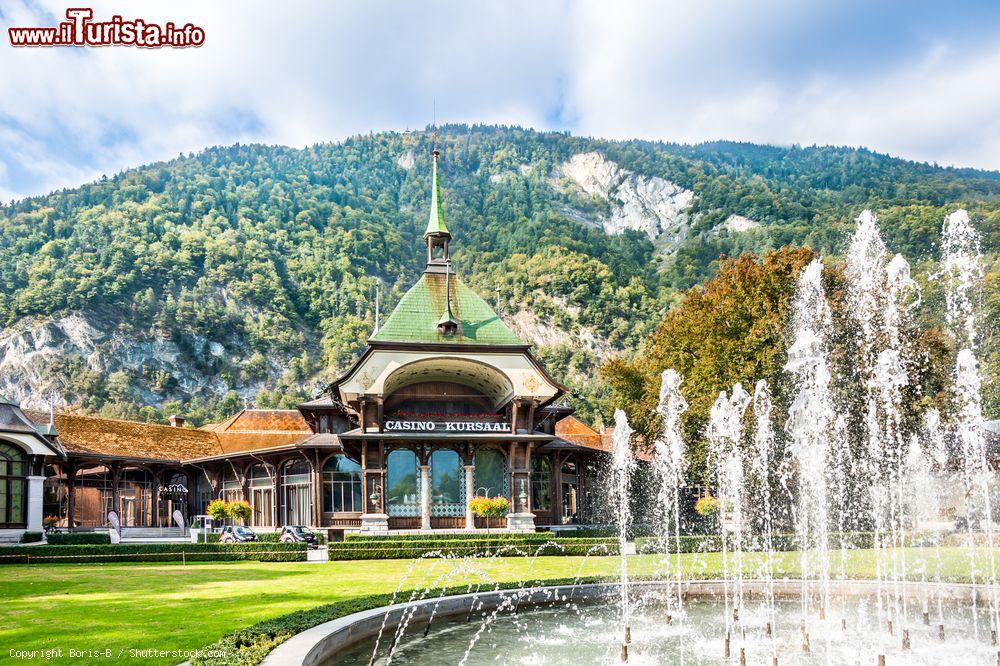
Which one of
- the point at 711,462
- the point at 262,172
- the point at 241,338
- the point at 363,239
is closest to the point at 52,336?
the point at 241,338

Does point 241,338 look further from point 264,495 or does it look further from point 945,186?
point 945,186

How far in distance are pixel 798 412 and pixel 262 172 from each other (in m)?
166

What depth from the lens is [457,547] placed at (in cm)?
3228

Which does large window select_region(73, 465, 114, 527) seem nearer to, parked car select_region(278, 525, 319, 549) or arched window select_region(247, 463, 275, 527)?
arched window select_region(247, 463, 275, 527)

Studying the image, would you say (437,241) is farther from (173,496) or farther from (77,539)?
(77,539)

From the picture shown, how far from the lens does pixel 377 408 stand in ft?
128

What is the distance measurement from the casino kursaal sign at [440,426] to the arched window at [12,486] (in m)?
16.3

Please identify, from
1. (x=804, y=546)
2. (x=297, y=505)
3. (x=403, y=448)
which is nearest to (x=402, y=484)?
(x=403, y=448)

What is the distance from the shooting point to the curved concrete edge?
12.0 m

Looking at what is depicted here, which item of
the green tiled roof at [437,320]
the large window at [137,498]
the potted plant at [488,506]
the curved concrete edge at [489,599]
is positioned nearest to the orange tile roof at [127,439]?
the large window at [137,498]

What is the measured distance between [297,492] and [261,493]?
10.7 ft

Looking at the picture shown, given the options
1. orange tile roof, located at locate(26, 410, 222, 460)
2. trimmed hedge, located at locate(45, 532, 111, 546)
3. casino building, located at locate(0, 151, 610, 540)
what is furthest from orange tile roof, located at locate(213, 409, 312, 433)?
trimmed hedge, located at locate(45, 532, 111, 546)

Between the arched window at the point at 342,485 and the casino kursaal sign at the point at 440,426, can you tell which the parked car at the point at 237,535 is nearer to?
the arched window at the point at 342,485

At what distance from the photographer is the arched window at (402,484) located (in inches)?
1585
